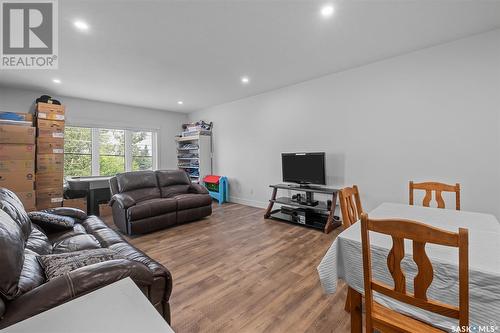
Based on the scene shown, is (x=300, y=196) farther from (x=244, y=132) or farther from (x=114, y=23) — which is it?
(x=114, y=23)

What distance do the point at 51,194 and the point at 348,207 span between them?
16.7 ft

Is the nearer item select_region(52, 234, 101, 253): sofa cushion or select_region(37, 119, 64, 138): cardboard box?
select_region(52, 234, 101, 253): sofa cushion

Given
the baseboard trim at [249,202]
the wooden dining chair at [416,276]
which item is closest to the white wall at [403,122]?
the baseboard trim at [249,202]

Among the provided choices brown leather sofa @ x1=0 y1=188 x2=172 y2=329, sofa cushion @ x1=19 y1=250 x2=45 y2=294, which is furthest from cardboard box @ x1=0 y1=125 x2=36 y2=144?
sofa cushion @ x1=19 y1=250 x2=45 y2=294

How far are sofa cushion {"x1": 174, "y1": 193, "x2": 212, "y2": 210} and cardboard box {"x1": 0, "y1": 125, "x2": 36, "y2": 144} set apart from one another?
271 centimetres

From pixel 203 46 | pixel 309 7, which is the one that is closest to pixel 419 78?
pixel 309 7

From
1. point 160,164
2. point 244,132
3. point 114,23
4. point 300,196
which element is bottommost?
point 300,196

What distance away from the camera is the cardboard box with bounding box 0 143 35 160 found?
3.59 metres

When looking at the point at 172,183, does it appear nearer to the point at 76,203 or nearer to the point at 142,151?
the point at 76,203

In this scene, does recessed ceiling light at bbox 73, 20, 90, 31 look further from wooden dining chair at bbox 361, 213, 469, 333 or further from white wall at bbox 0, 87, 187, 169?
white wall at bbox 0, 87, 187, 169

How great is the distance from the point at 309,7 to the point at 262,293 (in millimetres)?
2705

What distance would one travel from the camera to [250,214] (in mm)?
4547
